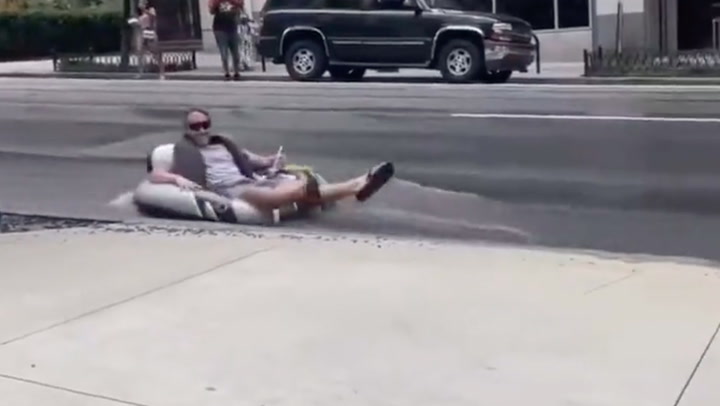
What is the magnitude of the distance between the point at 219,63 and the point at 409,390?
82.5 feet

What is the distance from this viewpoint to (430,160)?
12781 millimetres

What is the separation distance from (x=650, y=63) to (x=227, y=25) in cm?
817

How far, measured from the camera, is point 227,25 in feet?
80.2

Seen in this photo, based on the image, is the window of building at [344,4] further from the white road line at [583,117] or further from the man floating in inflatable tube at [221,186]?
the man floating in inflatable tube at [221,186]

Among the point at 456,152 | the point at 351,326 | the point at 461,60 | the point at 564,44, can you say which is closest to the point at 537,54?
the point at 461,60

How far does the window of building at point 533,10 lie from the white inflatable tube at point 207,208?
58.5ft

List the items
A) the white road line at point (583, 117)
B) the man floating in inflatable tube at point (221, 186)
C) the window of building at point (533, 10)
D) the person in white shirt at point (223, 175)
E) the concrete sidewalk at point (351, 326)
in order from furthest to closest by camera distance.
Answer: the window of building at point (533, 10), the white road line at point (583, 117), the person in white shirt at point (223, 175), the man floating in inflatable tube at point (221, 186), the concrete sidewalk at point (351, 326)

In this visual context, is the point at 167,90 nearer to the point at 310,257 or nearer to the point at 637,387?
the point at 310,257

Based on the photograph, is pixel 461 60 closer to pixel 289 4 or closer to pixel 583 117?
pixel 289 4

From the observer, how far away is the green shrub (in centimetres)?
3731

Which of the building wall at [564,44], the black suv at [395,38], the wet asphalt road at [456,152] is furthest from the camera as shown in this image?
the building wall at [564,44]

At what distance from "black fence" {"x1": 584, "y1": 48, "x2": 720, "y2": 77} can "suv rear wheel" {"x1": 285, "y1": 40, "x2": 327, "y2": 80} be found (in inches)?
190

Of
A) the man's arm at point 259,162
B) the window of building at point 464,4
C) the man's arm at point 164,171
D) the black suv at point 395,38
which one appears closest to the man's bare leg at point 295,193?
the man's arm at point 259,162

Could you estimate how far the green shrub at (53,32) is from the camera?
37312 millimetres
